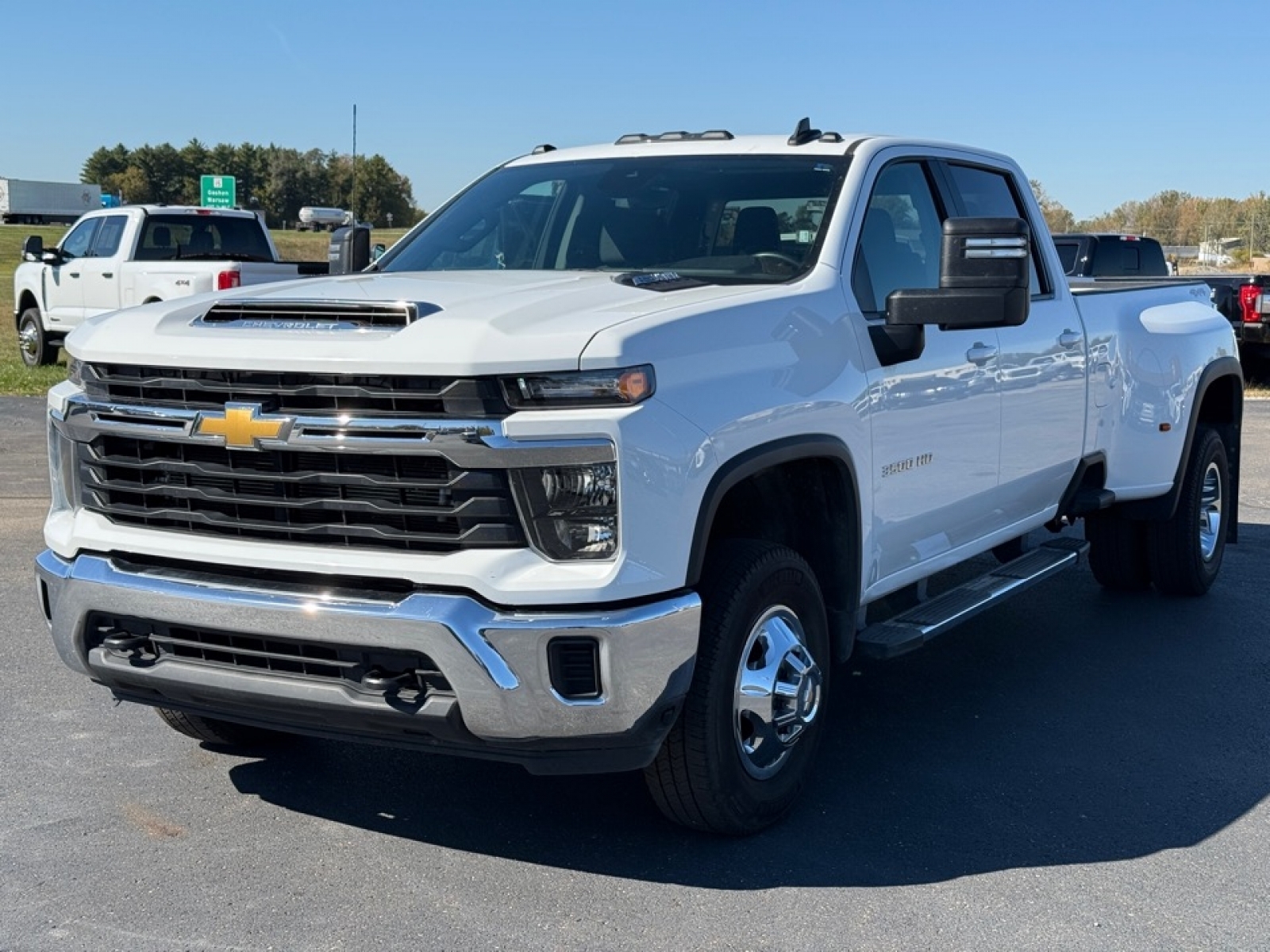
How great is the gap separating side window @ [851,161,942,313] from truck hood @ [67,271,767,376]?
580 millimetres

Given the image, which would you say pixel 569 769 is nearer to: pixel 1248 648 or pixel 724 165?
pixel 724 165

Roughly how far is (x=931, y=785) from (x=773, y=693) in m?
0.85

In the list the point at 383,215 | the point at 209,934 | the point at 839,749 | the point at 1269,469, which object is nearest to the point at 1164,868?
the point at 839,749

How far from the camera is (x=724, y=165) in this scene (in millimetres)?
5324

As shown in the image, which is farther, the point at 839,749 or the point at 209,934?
the point at 839,749

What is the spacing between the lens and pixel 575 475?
361cm

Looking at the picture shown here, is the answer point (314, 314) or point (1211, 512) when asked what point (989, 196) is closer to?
point (1211, 512)

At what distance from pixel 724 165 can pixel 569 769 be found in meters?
Answer: 2.45

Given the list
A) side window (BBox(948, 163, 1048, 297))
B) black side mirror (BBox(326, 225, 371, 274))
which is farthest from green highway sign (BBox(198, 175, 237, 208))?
side window (BBox(948, 163, 1048, 297))

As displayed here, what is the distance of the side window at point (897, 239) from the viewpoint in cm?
489

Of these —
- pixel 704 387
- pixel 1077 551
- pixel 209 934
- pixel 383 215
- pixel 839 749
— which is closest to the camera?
pixel 209 934

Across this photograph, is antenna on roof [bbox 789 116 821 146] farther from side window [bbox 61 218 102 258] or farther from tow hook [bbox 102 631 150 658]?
side window [bbox 61 218 102 258]

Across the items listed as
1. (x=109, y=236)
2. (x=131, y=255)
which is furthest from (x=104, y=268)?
(x=109, y=236)

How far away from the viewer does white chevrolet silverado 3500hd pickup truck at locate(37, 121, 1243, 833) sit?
11.8ft
